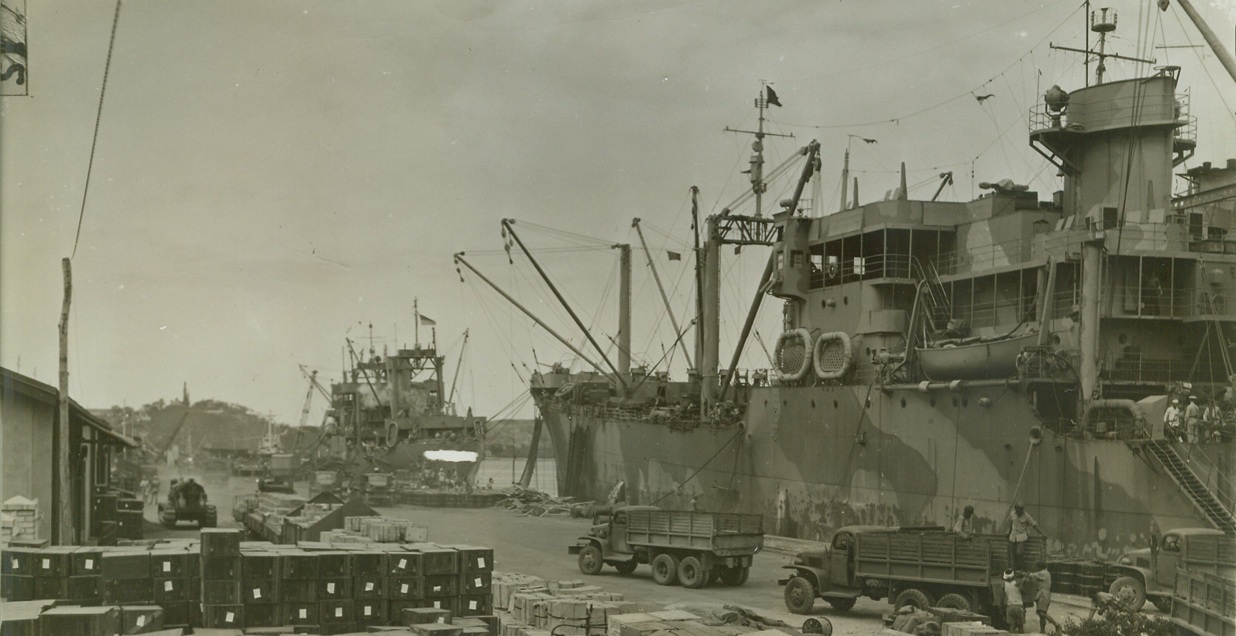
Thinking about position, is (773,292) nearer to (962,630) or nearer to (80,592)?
(962,630)

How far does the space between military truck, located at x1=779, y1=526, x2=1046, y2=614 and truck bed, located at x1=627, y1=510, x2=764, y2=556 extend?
2.61 meters

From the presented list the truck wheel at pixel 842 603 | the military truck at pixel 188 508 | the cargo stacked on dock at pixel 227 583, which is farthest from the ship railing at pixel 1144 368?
the military truck at pixel 188 508

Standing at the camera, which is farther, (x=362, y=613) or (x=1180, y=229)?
(x=1180, y=229)

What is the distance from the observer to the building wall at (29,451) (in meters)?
21.9

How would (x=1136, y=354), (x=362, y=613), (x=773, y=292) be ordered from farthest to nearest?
1. (x=773, y=292)
2. (x=1136, y=354)
3. (x=362, y=613)

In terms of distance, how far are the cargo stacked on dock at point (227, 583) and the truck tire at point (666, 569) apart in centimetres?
795

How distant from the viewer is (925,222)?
3234cm

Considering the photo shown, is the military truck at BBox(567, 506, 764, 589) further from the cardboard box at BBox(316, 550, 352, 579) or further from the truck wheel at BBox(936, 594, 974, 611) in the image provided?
the cardboard box at BBox(316, 550, 352, 579)

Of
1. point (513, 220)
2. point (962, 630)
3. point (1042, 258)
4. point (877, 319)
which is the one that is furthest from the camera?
point (513, 220)

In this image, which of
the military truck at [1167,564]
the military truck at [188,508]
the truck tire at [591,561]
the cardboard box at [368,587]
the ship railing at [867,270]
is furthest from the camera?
the military truck at [188,508]

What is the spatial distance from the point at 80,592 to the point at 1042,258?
21.9 meters

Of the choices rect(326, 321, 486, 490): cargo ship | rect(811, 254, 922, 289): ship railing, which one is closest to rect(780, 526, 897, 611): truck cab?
rect(811, 254, 922, 289): ship railing

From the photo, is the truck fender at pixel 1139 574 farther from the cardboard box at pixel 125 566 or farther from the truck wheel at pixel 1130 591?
the cardboard box at pixel 125 566

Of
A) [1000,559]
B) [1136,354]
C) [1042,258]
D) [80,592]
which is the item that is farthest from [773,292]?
[80,592]
